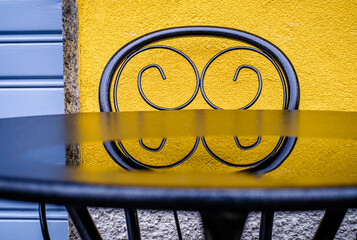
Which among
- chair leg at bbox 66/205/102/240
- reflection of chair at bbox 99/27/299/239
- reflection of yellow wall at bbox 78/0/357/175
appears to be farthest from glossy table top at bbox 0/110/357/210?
reflection of yellow wall at bbox 78/0/357/175

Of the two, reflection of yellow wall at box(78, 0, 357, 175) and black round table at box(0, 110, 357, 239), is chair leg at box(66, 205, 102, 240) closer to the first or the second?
black round table at box(0, 110, 357, 239)

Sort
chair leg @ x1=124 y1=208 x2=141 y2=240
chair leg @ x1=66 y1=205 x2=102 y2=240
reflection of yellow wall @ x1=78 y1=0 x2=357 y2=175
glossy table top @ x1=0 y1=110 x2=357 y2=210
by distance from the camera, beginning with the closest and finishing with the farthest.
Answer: glossy table top @ x1=0 y1=110 x2=357 y2=210 < chair leg @ x1=66 y1=205 x2=102 y2=240 < chair leg @ x1=124 y1=208 x2=141 y2=240 < reflection of yellow wall @ x1=78 y1=0 x2=357 y2=175

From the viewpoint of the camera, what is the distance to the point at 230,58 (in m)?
1.30

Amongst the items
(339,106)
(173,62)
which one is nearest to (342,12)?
(339,106)

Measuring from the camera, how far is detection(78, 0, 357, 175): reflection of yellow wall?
49.7 inches

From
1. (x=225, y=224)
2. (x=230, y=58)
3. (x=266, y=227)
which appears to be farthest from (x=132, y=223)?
(x=230, y=58)

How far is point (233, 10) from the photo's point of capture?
1283 mm

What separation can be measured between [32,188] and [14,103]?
4.30ft

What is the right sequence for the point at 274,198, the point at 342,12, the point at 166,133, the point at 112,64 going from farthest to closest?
the point at 342,12 → the point at 112,64 → the point at 166,133 → the point at 274,198

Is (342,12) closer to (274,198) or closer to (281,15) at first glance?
(281,15)

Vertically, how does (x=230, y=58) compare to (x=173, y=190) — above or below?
above

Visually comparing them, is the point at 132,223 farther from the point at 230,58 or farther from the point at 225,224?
the point at 230,58

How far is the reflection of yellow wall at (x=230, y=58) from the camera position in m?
1.26

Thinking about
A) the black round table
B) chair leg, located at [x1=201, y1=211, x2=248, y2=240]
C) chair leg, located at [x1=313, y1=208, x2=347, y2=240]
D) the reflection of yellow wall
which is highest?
the reflection of yellow wall
